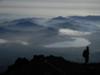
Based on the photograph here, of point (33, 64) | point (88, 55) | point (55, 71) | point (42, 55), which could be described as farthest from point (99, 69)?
point (42, 55)

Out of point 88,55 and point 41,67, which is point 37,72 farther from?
point 88,55

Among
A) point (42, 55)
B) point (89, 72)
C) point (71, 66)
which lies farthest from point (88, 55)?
point (42, 55)

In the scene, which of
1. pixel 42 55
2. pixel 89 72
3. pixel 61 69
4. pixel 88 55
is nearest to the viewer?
pixel 89 72

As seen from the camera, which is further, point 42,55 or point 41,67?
point 42,55

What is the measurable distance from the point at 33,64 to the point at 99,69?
392 inches

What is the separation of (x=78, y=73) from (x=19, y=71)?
9.19m

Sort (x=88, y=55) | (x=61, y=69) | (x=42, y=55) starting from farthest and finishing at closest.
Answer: (x=42, y=55)
(x=88, y=55)
(x=61, y=69)

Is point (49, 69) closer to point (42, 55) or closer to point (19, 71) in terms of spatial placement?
point (19, 71)

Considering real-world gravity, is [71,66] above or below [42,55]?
above

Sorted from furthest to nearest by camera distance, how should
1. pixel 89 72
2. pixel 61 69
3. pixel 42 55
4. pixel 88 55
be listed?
pixel 42 55 < pixel 88 55 < pixel 61 69 < pixel 89 72

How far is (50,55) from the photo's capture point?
64.6 m

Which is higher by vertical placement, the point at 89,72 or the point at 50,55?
the point at 89,72

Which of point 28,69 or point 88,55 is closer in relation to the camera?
point 28,69

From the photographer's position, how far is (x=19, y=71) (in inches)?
1763
